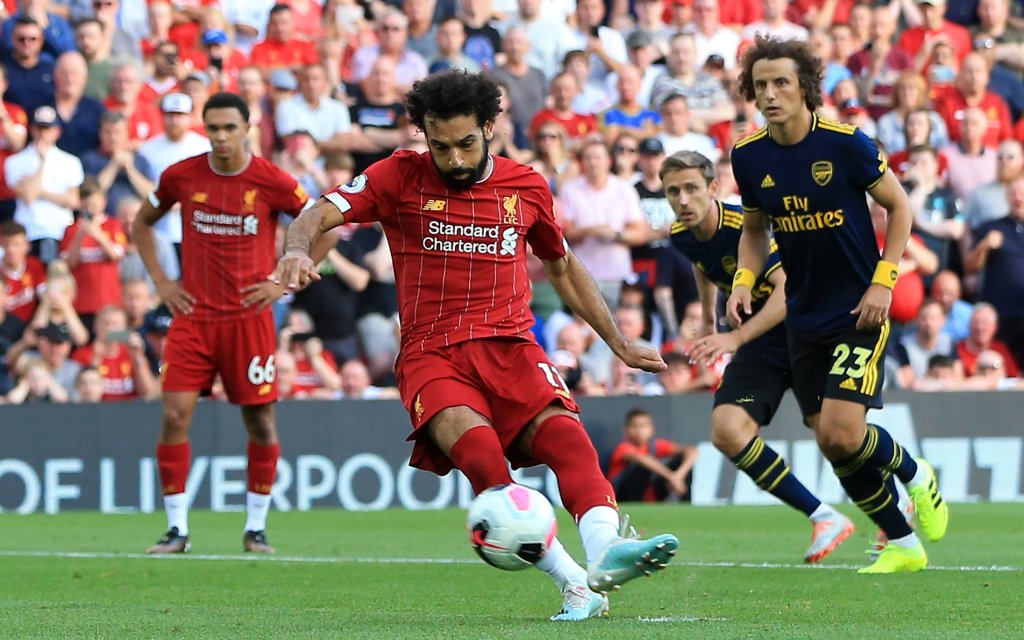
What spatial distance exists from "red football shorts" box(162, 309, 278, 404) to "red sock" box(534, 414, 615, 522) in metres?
4.73

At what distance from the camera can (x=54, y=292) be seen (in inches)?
627

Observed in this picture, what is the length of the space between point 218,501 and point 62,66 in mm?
4890

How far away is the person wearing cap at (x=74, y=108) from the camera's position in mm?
17219

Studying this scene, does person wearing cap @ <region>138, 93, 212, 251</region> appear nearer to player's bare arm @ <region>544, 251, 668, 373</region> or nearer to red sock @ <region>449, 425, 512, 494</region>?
player's bare arm @ <region>544, 251, 668, 373</region>

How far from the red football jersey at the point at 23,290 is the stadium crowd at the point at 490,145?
2 centimetres

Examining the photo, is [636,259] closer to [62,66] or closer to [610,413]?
[610,413]

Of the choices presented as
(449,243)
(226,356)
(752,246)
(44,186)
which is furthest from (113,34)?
(449,243)

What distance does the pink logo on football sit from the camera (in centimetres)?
641

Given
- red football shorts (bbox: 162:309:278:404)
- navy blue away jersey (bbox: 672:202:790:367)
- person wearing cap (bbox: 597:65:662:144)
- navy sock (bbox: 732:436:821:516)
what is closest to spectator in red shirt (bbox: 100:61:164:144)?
person wearing cap (bbox: 597:65:662:144)

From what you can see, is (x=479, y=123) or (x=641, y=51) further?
(x=641, y=51)

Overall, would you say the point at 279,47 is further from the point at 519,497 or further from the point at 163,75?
the point at 519,497

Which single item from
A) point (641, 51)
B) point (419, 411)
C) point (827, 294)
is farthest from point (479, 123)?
A: point (641, 51)

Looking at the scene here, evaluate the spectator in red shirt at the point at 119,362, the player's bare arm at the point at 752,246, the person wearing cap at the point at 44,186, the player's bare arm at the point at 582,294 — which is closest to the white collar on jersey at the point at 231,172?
the player's bare arm at the point at 752,246

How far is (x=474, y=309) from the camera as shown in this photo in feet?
23.2
